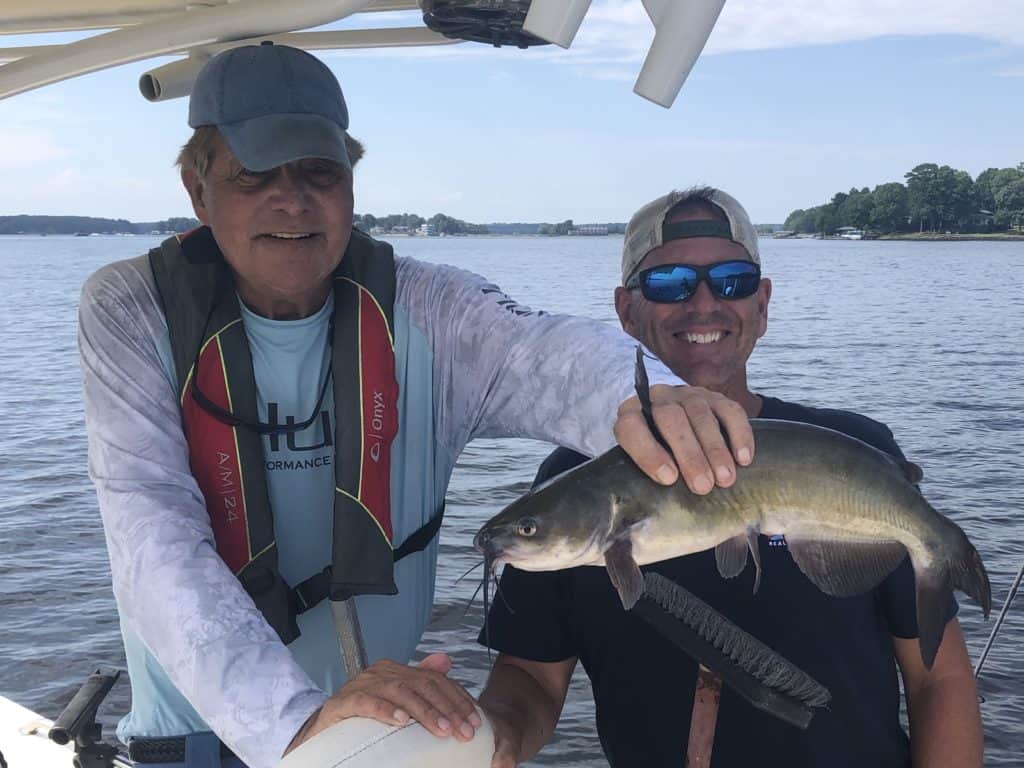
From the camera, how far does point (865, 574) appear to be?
6.74 ft

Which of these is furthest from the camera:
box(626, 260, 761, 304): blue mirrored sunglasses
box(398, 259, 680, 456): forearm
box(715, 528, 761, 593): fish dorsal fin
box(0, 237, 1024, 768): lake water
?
box(0, 237, 1024, 768): lake water

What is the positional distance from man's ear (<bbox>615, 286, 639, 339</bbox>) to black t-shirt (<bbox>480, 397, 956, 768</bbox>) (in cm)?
89

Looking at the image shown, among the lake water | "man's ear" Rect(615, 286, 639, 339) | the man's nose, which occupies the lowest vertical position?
the lake water

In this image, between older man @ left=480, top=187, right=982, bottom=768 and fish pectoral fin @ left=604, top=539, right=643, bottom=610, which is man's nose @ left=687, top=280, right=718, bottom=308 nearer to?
older man @ left=480, top=187, right=982, bottom=768

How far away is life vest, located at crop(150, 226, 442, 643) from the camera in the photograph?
105 inches

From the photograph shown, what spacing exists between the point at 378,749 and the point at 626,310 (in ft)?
7.62

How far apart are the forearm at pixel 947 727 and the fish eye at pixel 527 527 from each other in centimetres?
191

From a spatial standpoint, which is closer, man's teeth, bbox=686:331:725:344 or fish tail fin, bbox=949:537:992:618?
fish tail fin, bbox=949:537:992:618

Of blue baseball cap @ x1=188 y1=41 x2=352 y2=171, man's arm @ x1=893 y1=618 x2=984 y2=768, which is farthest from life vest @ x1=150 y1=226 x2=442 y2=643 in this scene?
man's arm @ x1=893 y1=618 x2=984 y2=768

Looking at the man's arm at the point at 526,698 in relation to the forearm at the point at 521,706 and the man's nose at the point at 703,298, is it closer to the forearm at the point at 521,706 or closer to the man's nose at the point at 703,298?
the forearm at the point at 521,706

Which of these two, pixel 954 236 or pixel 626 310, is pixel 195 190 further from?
pixel 954 236

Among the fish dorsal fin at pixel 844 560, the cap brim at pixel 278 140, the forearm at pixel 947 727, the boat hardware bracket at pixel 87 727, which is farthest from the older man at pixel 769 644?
the boat hardware bracket at pixel 87 727

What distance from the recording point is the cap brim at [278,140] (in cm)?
246

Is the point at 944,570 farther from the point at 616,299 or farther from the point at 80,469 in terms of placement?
the point at 80,469
